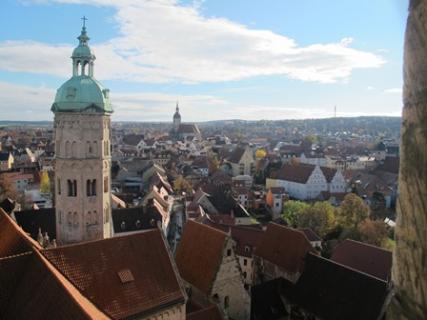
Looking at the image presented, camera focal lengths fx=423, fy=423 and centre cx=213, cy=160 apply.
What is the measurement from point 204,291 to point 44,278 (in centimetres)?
1121

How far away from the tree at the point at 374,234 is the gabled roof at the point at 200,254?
75.3ft

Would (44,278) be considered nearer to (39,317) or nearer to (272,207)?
(39,317)

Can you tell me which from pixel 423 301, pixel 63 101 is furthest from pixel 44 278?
pixel 423 301

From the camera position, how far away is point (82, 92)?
21828 millimetres

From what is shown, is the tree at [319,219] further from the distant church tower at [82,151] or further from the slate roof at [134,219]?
the distant church tower at [82,151]

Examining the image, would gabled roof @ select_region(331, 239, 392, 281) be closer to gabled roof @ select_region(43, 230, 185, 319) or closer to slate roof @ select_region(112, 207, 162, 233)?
gabled roof @ select_region(43, 230, 185, 319)

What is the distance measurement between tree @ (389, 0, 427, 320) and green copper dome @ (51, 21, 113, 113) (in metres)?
20.8

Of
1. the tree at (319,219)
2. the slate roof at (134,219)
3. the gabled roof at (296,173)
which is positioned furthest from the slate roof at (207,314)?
the gabled roof at (296,173)

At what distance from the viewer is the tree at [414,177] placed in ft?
7.68

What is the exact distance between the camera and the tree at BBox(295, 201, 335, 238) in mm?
49250

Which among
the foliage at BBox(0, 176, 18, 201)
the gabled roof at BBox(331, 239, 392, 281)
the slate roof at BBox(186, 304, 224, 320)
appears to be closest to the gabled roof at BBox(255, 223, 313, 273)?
the gabled roof at BBox(331, 239, 392, 281)

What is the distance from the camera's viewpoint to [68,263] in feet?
Answer: 54.1

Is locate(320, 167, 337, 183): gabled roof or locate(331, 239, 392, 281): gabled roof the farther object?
locate(320, 167, 337, 183): gabled roof

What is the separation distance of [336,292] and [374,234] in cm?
1885
